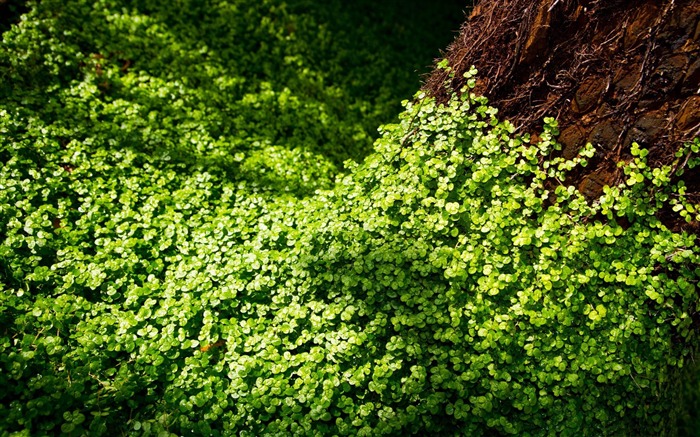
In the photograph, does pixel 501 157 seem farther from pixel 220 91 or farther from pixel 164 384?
pixel 220 91

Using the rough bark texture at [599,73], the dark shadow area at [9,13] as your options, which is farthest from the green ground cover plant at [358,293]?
the dark shadow area at [9,13]

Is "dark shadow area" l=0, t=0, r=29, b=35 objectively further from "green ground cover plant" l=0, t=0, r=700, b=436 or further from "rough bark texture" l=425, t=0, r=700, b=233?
"rough bark texture" l=425, t=0, r=700, b=233

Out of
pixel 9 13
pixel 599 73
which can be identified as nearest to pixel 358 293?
pixel 599 73

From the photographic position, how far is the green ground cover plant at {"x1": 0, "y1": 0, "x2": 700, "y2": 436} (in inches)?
95.1

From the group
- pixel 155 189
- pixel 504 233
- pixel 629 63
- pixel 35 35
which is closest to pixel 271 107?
pixel 155 189

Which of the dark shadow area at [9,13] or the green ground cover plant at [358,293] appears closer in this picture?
the green ground cover plant at [358,293]

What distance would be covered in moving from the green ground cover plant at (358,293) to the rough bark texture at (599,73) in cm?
11

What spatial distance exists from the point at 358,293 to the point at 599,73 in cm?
180

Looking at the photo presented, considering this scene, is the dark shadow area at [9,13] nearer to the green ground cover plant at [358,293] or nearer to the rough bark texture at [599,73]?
the green ground cover plant at [358,293]

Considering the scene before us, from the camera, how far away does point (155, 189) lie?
3518 mm

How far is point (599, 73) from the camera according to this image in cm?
258

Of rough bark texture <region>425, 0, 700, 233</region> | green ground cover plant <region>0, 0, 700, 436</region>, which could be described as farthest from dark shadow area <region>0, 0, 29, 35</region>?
rough bark texture <region>425, 0, 700, 233</region>

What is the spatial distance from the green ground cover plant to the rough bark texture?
0.11 metres

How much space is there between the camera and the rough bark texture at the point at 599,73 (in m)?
2.38
